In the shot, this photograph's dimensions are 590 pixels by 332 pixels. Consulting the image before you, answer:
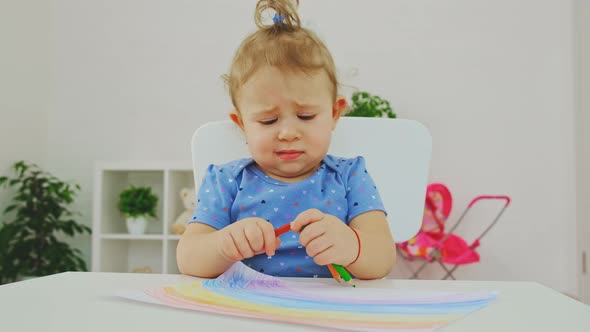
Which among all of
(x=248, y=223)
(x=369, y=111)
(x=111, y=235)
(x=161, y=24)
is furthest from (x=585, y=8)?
(x=248, y=223)

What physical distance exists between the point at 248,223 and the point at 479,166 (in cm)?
257

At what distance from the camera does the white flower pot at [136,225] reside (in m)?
2.81

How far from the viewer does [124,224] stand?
304 cm

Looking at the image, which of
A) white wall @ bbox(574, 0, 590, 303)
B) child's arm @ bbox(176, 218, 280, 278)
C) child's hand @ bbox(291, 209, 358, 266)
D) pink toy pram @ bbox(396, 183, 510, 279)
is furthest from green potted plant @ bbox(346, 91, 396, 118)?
child's hand @ bbox(291, 209, 358, 266)

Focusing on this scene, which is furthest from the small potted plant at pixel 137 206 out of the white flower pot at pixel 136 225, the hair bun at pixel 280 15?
the hair bun at pixel 280 15

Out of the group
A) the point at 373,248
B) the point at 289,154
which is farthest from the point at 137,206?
the point at 373,248

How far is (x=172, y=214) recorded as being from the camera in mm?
2826

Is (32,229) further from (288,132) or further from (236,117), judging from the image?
(288,132)

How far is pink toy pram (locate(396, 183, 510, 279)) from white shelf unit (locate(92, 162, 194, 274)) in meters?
1.14

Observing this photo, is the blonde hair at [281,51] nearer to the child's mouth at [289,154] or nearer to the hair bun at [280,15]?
the hair bun at [280,15]

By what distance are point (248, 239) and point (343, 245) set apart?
0.37 ft

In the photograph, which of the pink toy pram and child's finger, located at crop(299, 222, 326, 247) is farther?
the pink toy pram

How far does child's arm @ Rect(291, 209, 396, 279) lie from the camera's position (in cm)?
62

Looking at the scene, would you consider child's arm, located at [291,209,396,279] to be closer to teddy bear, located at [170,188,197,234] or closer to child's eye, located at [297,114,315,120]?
child's eye, located at [297,114,315,120]
